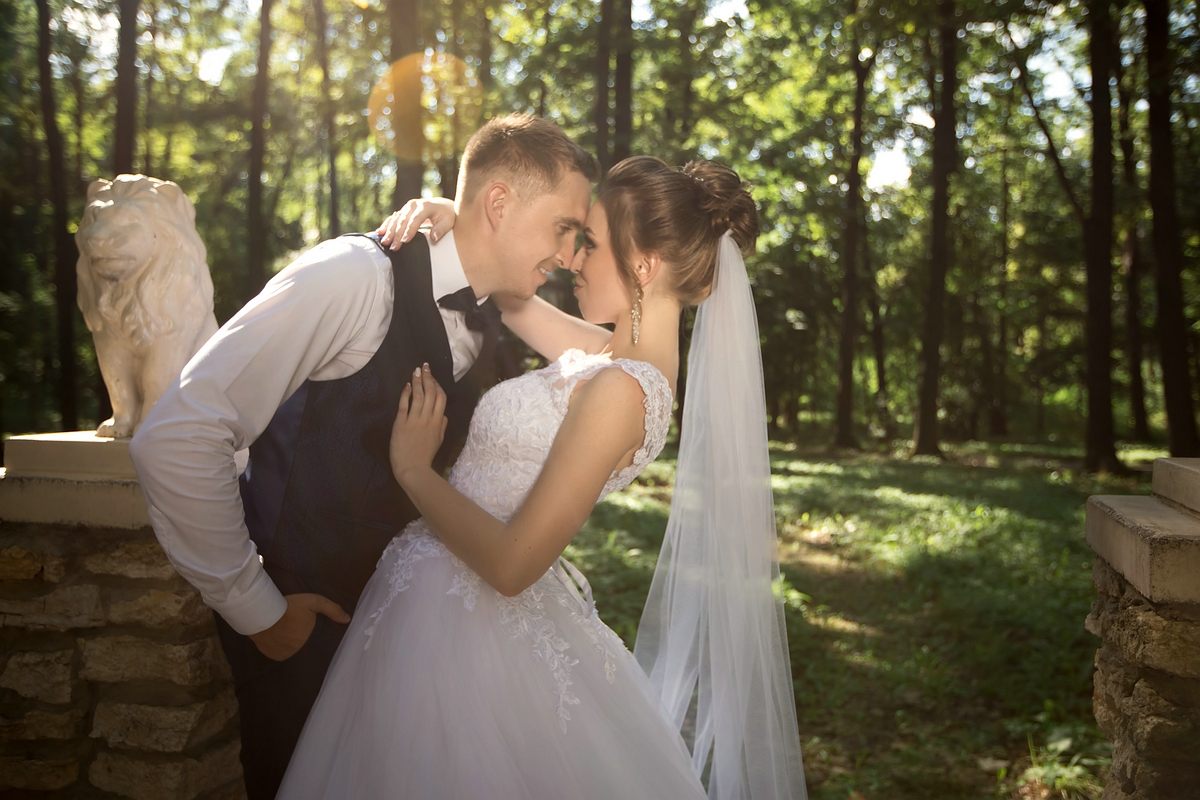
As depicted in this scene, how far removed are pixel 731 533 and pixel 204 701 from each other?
179cm

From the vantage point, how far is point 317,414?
8.50 feet

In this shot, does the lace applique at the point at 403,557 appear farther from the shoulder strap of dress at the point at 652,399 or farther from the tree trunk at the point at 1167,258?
the tree trunk at the point at 1167,258

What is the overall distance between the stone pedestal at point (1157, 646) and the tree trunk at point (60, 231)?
17.1 metres

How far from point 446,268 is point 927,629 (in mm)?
5660

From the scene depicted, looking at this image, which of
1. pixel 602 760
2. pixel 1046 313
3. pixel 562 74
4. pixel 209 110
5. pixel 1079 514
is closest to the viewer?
pixel 602 760

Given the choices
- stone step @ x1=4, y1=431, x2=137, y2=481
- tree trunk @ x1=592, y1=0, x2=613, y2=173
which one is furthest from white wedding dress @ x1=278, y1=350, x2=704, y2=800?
tree trunk @ x1=592, y1=0, x2=613, y2=173

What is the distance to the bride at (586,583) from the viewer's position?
2369mm

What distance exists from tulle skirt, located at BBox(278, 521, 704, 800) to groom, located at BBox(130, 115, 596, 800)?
20 cm

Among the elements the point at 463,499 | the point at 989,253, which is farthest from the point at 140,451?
the point at 989,253

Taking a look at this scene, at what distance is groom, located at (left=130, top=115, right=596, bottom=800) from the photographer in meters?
2.29

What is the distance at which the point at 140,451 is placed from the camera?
87.2 inches

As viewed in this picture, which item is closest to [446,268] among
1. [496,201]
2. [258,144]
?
[496,201]

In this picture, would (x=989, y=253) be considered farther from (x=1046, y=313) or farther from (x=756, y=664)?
(x=756, y=664)

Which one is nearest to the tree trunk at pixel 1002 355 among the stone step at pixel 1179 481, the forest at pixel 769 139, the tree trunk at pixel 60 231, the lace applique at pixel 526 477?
the forest at pixel 769 139
